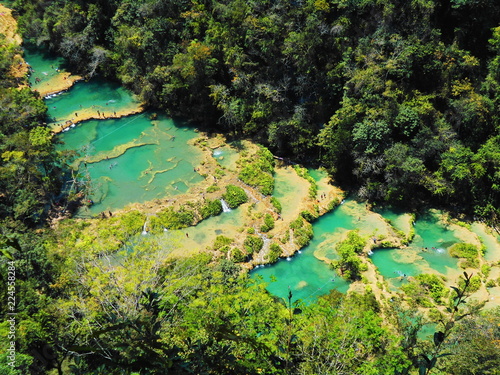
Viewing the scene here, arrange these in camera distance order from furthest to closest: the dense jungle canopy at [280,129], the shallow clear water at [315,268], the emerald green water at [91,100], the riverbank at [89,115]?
the emerald green water at [91,100] → the riverbank at [89,115] → the shallow clear water at [315,268] → the dense jungle canopy at [280,129]

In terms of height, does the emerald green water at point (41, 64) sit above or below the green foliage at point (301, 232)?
above

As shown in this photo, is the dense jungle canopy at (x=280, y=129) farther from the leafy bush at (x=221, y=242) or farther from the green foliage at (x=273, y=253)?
the green foliage at (x=273, y=253)

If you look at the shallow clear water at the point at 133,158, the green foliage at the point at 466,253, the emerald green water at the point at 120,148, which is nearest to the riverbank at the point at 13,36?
the emerald green water at the point at 120,148

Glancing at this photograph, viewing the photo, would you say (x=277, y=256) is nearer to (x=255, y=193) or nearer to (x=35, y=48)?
(x=255, y=193)

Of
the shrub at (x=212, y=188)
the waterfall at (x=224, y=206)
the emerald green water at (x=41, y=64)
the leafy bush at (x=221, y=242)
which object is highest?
the emerald green water at (x=41, y=64)

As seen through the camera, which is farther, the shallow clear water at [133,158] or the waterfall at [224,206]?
the shallow clear water at [133,158]

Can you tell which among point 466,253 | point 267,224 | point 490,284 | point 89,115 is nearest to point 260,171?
point 267,224

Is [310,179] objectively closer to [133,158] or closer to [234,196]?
[234,196]
